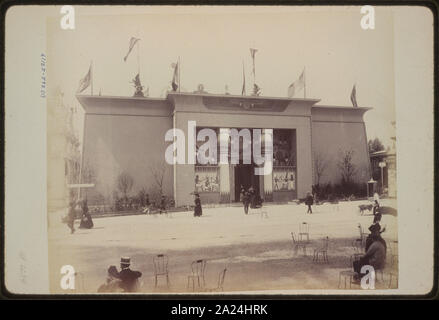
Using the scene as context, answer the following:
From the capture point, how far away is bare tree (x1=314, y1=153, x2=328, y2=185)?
11.3 ft

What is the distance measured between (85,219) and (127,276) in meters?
0.67

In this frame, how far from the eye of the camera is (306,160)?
3508mm

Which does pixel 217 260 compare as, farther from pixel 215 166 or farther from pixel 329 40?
pixel 329 40

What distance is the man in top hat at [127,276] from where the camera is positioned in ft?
10.8

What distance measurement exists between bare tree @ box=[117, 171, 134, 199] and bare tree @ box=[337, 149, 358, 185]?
2014mm

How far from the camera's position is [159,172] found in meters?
3.38

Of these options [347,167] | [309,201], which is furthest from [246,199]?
[347,167]

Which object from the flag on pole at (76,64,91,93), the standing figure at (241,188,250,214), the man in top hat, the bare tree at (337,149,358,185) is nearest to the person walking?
the standing figure at (241,188,250,214)

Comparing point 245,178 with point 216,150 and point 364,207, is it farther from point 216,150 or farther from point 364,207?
point 364,207

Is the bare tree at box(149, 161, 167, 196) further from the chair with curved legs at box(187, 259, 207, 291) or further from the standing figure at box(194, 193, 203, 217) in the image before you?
the chair with curved legs at box(187, 259, 207, 291)

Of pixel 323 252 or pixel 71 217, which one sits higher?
pixel 71 217

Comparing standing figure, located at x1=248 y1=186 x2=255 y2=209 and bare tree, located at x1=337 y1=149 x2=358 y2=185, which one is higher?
bare tree, located at x1=337 y1=149 x2=358 y2=185

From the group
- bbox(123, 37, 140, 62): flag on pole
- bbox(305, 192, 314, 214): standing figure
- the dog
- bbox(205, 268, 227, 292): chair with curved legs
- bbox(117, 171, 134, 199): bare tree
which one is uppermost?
bbox(123, 37, 140, 62): flag on pole
